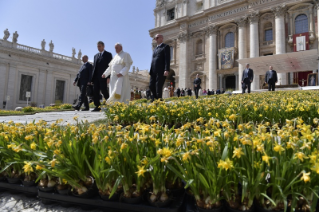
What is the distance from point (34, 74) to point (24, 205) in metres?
34.7

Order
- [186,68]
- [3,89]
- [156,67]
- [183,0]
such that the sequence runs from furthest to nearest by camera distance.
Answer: [183,0] < [186,68] < [3,89] < [156,67]

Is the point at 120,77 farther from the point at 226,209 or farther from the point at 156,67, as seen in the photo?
the point at 226,209

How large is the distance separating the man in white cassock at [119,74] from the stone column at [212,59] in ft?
90.7

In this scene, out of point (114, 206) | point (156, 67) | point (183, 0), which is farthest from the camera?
point (183, 0)

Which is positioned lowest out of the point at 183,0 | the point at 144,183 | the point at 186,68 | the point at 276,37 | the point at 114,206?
the point at 114,206

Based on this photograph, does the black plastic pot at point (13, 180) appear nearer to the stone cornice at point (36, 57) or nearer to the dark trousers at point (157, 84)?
the dark trousers at point (157, 84)

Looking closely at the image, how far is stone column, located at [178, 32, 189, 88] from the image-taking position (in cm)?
3628

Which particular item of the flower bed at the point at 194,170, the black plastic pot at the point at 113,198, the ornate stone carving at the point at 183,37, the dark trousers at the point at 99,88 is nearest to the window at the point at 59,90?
the ornate stone carving at the point at 183,37

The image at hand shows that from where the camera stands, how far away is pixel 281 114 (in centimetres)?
350

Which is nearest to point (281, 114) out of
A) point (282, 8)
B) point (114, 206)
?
point (114, 206)

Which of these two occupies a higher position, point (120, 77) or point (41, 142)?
point (120, 77)

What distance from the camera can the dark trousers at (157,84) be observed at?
21.2ft

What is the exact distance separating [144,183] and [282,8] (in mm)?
34095

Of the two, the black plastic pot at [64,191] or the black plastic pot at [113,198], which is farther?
the black plastic pot at [64,191]
